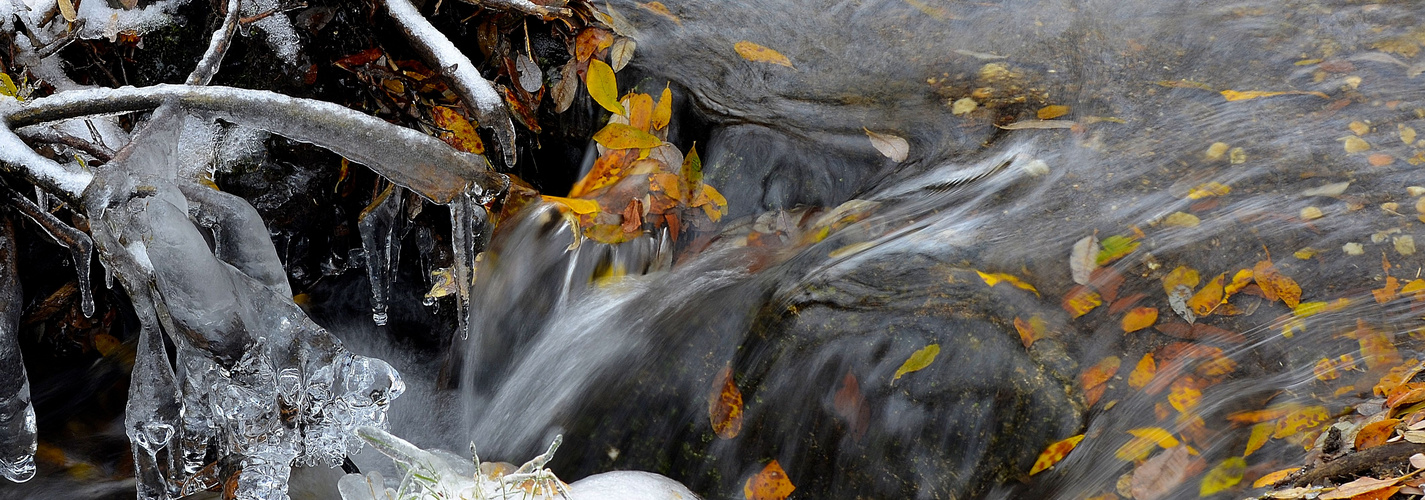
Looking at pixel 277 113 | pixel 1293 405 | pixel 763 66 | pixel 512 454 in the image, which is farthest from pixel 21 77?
pixel 1293 405

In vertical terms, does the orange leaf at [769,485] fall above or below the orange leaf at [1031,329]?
below

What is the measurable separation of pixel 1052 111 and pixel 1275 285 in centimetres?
88

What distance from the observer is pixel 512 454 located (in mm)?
2740

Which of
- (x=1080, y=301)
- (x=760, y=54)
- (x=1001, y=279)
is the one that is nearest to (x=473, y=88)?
(x=760, y=54)

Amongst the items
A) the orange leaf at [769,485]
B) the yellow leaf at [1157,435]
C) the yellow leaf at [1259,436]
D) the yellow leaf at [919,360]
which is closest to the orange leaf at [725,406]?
the orange leaf at [769,485]

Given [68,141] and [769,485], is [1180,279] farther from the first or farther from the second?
[68,141]

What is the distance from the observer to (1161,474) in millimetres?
2057

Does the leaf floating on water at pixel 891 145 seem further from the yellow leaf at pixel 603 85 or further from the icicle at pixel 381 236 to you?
the icicle at pixel 381 236

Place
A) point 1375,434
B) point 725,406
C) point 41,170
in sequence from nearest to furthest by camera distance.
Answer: point 41,170, point 1375,434, point 725,406

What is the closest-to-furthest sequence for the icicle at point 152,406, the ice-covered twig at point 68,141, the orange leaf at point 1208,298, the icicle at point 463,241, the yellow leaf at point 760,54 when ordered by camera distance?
the icicle at point 463,241 → the icicle at point 152,406 → the ice-covered twig at point 68,141 → the orange leaf at point 1208,298 → the yellow leaf at point 760,54

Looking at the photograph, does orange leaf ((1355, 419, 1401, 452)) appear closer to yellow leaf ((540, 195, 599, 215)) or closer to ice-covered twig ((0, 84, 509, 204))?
ice-covered twig ((0, 84, 509, 204))

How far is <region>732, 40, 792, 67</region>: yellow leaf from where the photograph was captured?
9.84 feet

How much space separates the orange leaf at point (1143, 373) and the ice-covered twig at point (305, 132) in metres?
1.74

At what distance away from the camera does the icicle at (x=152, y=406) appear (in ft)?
6.49
